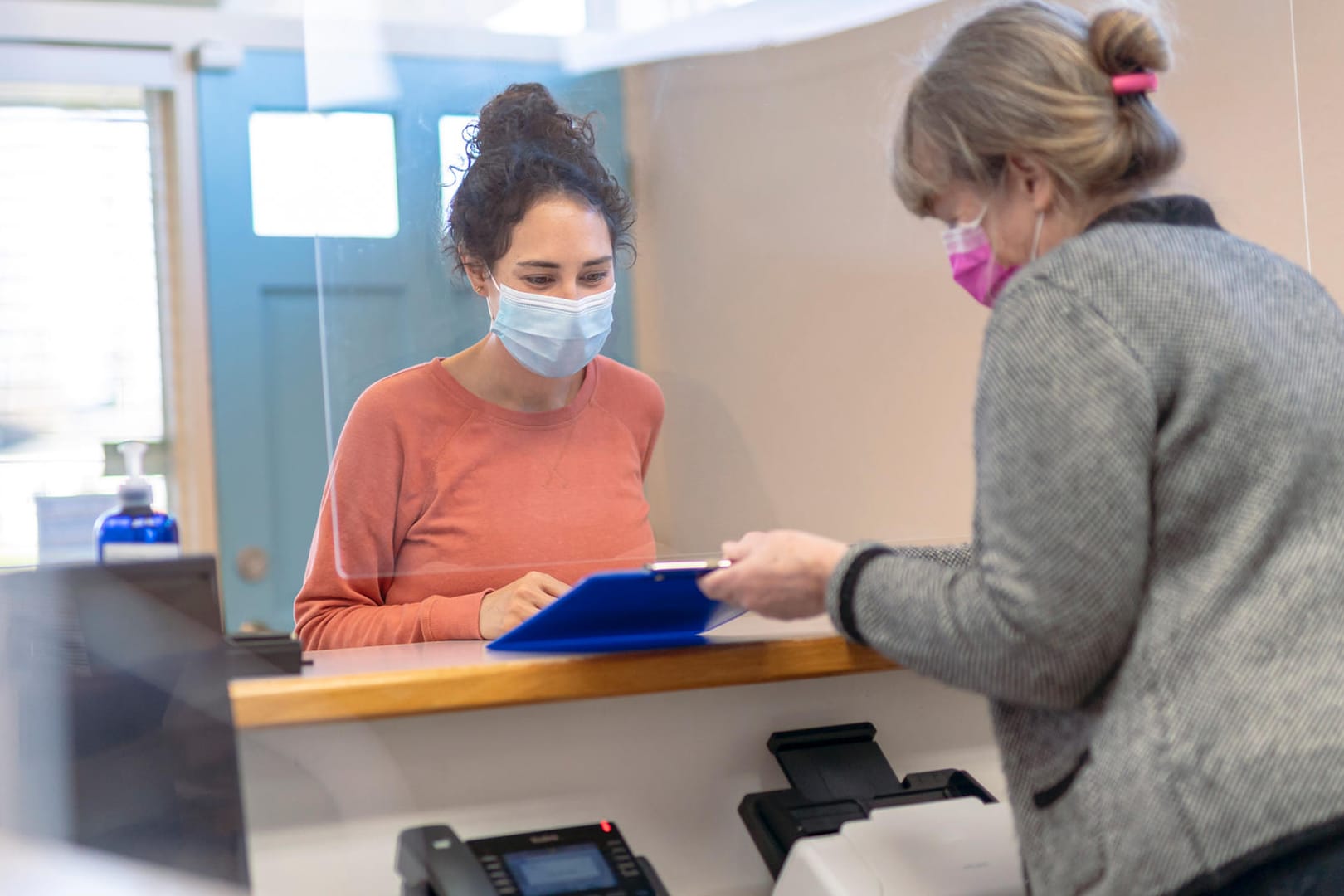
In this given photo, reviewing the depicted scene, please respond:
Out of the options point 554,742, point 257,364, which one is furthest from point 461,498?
point 257,364

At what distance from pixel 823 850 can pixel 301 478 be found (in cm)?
236

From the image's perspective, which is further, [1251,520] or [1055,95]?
[1055,95]

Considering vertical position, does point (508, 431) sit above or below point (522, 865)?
above

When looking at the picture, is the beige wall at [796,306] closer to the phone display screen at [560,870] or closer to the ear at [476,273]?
the ear at [476,273]

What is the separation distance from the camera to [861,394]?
1562 mm

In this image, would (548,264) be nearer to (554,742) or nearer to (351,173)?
(351,173)

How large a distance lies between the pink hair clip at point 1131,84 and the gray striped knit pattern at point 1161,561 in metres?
0.16

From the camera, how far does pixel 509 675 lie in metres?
0.95

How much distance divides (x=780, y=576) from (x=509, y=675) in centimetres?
23

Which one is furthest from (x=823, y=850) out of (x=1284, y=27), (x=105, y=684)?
(x=1284, y=27)

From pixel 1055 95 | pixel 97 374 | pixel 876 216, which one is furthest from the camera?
pixel 97 374

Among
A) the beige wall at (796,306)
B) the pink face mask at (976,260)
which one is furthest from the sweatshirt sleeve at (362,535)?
the pink face mask at (976,260)

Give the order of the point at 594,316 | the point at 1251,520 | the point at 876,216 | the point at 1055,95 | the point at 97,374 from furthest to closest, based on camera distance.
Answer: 1. the point at 97,374
2. the point at 876,216
3. the point at 594,316
4. the point at 1055,95
5. the point at 1251,520

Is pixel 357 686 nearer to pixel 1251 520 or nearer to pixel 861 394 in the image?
pixel 1251 520
